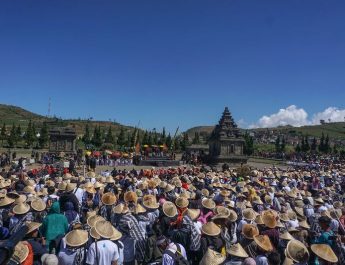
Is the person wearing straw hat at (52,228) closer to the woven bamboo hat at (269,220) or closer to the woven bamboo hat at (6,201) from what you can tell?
the woven bamboo hat at (6,201)

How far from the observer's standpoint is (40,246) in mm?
7859

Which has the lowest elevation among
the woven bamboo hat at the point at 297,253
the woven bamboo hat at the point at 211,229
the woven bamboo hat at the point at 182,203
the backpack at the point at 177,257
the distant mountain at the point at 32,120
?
the backpack at the point at 177,257

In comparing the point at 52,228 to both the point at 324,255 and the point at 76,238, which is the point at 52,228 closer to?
the point at 76,238

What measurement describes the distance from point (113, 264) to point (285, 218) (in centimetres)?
642

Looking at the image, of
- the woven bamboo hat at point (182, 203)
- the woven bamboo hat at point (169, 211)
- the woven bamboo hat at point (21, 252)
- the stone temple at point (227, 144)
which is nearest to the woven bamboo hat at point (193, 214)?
the woven bamboo hat at point (169, 211)

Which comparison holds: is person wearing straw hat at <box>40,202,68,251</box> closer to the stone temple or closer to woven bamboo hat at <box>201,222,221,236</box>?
woven bamboo hat at <box>201,222,221,236</box>

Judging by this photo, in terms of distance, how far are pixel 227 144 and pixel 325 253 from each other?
55.5 metres

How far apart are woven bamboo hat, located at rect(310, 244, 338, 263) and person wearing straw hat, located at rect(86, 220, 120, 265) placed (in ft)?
12.7

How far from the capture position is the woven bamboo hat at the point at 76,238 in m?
7.70

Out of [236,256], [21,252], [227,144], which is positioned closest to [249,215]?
[236,256]

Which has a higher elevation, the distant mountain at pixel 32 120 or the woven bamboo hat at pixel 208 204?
the distant mountain at pixel 32 120

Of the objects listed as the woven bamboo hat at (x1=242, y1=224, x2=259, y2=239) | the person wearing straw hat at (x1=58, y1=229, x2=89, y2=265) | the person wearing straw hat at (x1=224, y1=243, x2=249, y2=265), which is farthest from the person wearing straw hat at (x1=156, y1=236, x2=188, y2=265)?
the woven bamboo hat at (x1=242, y1=224, x2=259, y2=239)

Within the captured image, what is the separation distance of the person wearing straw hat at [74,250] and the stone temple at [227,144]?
53199 millimetres

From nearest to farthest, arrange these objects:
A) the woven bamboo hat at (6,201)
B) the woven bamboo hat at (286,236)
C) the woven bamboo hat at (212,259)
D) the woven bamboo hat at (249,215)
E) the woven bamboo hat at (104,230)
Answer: the woven bamboo hat at (212,259), the woven bamboo hat at (104,230), the woven bamboo hat at (286,236), the woven bamboo hat at (6,201), the woven bamboo hat at (249,215)
